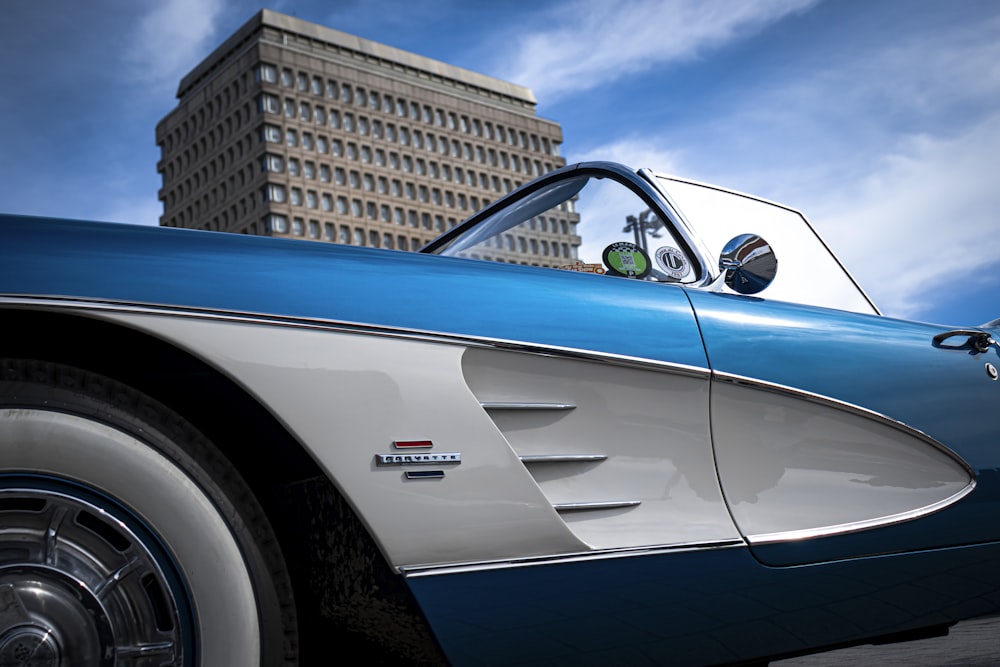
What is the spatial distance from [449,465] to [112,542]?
0.50 metres

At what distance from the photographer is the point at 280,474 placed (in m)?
1.42

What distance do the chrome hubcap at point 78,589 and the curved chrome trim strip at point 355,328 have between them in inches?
10.2

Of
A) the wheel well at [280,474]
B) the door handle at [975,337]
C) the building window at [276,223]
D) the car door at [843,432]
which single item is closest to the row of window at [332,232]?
the building window at [276,223]

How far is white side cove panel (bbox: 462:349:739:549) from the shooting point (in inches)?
59.1

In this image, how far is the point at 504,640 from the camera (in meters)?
1.40

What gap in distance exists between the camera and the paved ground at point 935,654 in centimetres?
259

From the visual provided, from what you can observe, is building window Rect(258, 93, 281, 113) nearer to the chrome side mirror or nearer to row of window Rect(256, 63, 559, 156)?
row of window Rect(256, 63, 559, 156)

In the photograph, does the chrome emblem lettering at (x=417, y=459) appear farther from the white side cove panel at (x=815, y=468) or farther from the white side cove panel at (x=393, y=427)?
the white side cove panel at (x=815, y=468)

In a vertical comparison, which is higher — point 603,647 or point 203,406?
point 203,406

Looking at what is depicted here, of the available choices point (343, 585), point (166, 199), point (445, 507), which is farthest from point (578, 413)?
point (166, 199)

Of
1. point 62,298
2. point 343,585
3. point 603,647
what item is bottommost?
point 603,647

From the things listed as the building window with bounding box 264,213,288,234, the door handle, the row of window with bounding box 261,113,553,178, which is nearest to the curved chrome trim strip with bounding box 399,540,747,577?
the door handle

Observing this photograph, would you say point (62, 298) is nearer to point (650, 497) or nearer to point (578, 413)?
point (578, 413)

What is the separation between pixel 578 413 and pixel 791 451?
0.50m
